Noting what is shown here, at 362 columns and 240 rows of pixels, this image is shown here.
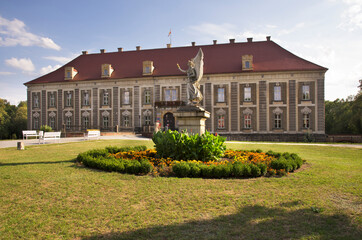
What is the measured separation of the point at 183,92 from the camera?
3541cm

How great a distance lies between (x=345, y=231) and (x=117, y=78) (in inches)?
1413

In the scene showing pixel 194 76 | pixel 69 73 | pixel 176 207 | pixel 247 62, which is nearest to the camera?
pixel 176 207

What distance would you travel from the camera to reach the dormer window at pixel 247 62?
3309 centimetres

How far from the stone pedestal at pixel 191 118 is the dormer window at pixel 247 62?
24821 millimetres

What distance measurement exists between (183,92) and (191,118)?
82.2ft

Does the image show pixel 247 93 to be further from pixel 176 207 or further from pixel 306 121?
pixel 176 207

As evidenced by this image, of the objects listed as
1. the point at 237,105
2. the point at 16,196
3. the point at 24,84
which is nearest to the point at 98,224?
the point at 16,196

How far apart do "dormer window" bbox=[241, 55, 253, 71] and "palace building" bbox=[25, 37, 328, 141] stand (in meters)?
0.13

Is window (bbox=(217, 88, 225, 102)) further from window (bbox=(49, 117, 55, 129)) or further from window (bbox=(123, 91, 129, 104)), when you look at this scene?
window (bbox=(49, 117, 55, 129))

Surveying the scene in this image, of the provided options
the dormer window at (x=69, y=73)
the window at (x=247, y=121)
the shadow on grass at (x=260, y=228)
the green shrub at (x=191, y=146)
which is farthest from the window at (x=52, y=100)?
the shadow on grass at (x=260, y=228)

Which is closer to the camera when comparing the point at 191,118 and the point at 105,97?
the point at 191,118

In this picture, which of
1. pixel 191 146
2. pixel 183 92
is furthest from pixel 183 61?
pixel 191 146

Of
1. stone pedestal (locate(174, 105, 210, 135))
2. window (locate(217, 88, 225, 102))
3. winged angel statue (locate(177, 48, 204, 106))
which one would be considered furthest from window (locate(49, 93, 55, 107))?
stone pedestal (locate(174, 105, 210, 135))

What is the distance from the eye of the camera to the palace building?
32281 mm
